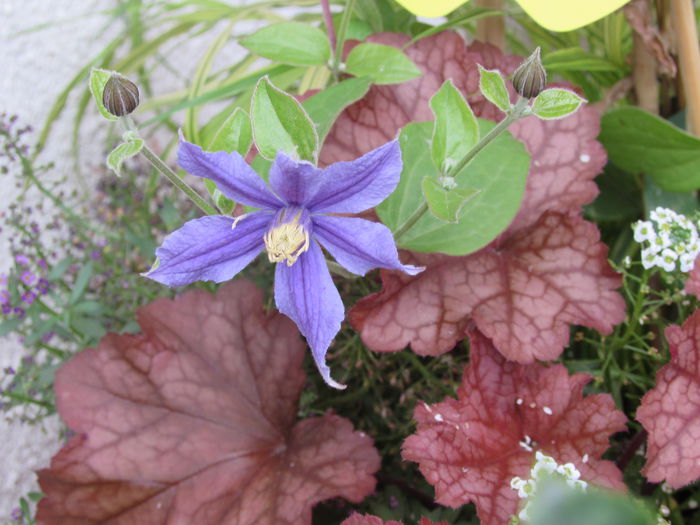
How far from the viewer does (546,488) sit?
0.20m

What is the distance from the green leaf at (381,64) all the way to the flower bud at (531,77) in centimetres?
25

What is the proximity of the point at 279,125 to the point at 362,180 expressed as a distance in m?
0.10

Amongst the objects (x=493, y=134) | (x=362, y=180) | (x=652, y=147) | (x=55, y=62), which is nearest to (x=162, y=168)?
(x=362, y=180)

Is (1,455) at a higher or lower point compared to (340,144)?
lower

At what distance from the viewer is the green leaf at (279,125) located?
59 centimetres

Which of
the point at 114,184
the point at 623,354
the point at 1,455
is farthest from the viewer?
the point at 114,184

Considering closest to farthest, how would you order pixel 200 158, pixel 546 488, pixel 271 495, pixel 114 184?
pixel 546 488 → pixel 200 158 → pixel 271 495 → pixel 114 184

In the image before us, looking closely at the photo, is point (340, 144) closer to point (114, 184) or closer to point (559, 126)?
point (559, 126)

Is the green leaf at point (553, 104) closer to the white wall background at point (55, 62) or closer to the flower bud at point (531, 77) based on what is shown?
the flower bud at point (531, 77)

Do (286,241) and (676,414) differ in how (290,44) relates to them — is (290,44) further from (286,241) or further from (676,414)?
(676,414)

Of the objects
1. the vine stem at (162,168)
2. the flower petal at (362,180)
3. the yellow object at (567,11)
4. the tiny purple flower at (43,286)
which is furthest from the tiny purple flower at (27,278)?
the yellow object at (567,11)

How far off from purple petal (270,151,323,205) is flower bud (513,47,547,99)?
6.4 inches

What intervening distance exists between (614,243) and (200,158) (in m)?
0.75


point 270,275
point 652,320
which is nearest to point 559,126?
point 652,320
